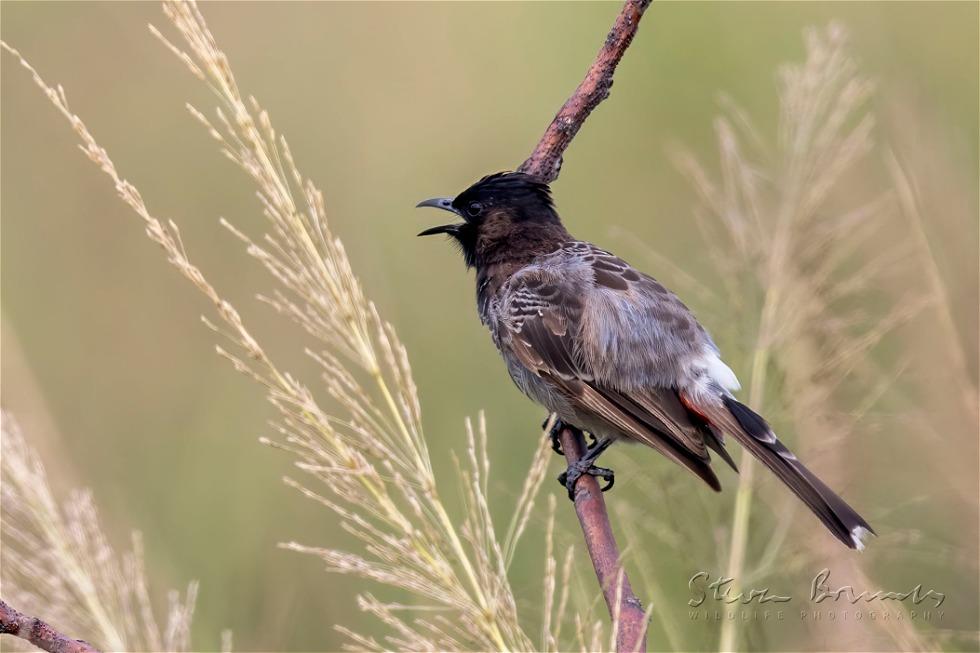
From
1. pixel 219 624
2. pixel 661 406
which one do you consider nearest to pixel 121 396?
pixel 219 624

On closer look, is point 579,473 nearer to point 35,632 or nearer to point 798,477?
point 798,477

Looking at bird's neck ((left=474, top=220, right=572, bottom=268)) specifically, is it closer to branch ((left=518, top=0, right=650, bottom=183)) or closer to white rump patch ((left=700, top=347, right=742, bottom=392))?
branch ((left=518, top=0, right=650, bottom=183))

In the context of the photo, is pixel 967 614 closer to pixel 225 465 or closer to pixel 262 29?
pixel 225 465

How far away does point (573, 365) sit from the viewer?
13.8ft

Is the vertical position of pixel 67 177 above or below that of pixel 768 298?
above

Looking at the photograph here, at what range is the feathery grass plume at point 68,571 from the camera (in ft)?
8.78

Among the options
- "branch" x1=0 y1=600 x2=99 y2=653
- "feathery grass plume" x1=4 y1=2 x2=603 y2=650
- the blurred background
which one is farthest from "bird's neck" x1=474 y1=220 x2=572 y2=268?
"branch" x1=0 y1=600 x2=99 y2=653

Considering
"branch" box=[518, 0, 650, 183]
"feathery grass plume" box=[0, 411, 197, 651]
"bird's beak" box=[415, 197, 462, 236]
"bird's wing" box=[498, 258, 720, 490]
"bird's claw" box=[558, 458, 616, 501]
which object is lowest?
"feathery grass plume" box=[0, 411, 197, 651]

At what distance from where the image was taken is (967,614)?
4.11 meters

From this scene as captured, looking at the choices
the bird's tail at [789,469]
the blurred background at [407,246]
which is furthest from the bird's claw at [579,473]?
the bird's tail at [789,469]

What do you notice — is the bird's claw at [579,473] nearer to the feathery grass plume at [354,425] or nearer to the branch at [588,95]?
the branch at [588,95]

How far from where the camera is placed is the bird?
391 centimetres

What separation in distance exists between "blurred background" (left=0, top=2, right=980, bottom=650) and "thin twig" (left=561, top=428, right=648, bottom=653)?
1.44 ft

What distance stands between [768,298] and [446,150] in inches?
141
